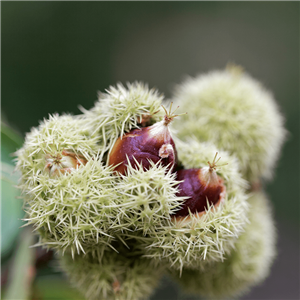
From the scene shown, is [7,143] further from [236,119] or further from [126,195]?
[236,119]

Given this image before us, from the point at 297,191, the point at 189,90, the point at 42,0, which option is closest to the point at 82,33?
the point at 42,0

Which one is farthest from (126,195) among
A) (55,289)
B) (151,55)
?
(151,55)

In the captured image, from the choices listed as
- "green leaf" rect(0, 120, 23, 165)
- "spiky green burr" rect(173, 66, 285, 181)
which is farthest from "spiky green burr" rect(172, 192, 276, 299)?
"green leaf" rect(0, 120, 23, 165)

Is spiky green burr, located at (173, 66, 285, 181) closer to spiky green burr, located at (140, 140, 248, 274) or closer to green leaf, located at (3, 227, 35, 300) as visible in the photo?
spiky green burr, located at (140, 140, 248, 274)

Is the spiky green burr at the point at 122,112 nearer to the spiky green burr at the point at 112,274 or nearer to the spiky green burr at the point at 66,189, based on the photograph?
the spiky green burr at the point at 66,189

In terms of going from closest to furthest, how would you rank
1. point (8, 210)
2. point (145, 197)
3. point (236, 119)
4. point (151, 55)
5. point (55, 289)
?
1. point (145, 197)
2. point (8, 210)
3. point (236, 119)
4. point (55, 289)
5. point (151, 55)
